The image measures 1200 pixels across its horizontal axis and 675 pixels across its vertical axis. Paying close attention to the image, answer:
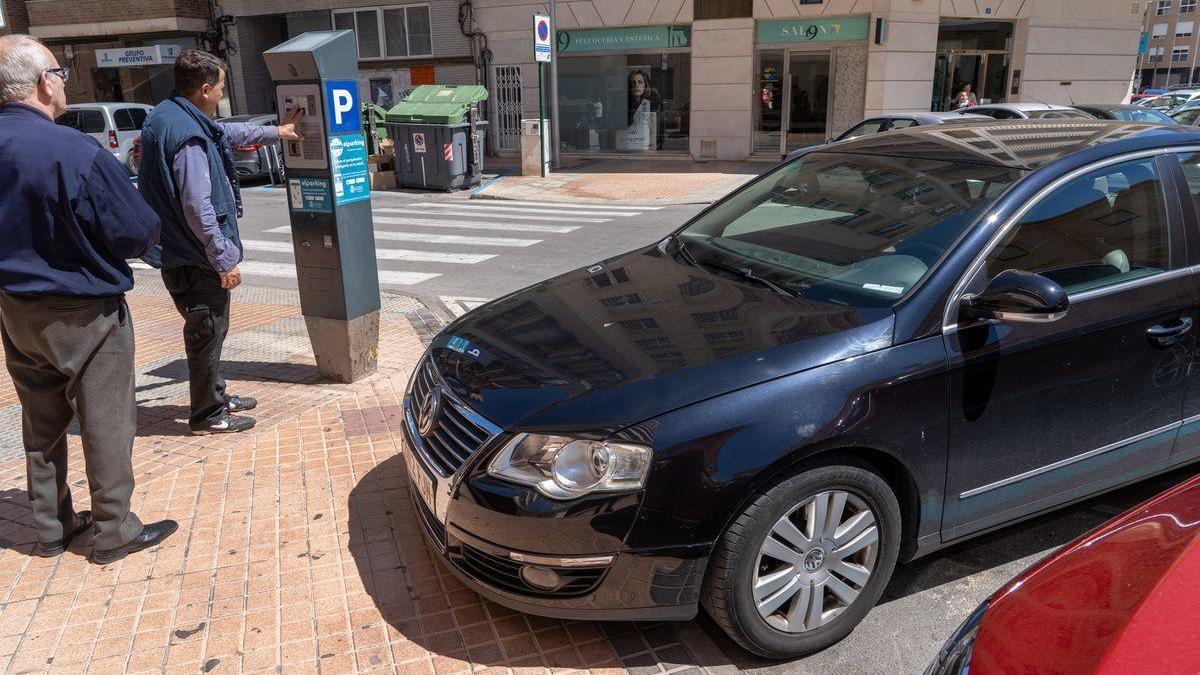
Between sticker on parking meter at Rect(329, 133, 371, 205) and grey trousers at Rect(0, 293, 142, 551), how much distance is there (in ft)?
6.02

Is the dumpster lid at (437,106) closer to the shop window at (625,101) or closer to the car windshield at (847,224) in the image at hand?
the shop window at (625,101)

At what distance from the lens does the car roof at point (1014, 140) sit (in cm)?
346

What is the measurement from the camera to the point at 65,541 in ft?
12.1

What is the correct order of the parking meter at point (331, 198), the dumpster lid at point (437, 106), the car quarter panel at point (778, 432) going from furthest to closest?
the dumpster lid at point (437, 106) < the parking meter at point (331, 198) < the car quarter panel at point (778, 432)

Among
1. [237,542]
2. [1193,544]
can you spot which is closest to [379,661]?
[237,542]

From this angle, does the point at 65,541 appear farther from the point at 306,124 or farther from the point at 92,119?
the point at 92,119

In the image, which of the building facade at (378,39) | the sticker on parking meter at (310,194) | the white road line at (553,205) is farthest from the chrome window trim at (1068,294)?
the building facade at (378,39)

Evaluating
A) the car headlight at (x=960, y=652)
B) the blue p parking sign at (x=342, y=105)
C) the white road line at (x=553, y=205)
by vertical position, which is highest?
the blue p parking sign at (x=342, y=105)

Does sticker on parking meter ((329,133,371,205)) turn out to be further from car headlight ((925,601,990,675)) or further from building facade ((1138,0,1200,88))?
building facade ((1138,0,1200,88))

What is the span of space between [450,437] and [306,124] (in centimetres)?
287

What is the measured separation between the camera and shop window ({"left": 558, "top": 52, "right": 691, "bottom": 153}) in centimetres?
2084

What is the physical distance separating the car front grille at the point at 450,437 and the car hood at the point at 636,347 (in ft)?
0.21

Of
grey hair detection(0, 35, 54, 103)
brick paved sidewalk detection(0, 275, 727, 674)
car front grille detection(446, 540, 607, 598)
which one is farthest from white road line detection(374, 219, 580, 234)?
car front grille detection(446, 540, 607, 598)

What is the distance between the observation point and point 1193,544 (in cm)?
189
